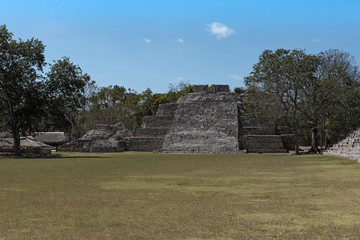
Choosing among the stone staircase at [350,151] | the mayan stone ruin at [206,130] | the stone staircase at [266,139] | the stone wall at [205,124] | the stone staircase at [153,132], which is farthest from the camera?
the stone staircase at [153,132]

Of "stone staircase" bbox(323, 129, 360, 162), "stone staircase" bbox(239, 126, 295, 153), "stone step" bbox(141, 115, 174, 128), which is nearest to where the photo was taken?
"stone staircase" bbox(323, 129, 360, 162)

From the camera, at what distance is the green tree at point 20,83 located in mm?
28984

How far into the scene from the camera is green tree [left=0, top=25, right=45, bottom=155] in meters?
29.0

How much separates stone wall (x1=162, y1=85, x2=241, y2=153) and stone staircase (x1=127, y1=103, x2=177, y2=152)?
101 centimetres

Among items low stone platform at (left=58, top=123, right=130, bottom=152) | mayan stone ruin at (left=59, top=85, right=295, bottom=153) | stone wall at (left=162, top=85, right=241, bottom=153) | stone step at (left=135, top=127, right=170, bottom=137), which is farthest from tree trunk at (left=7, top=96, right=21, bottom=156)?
stone step at (left=135, top=127, right=170, bottom=137)

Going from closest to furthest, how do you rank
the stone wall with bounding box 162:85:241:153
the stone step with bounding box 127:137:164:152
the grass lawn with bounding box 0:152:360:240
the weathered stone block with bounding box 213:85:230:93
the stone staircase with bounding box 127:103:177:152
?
1. the grass lawn with bounding box 0:152:360:240
2. the stone wall with bounding box 162:85:241:153
3. the stone step with bounding box 127:137:164:152
4. the stone staircase with bounding box 127:103:177:152
5. the weathered stone block with bounding box 213:85:230:93

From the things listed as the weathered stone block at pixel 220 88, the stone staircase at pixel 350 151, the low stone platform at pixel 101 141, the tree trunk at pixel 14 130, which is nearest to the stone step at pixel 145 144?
the low stone platform at pixel 101 141

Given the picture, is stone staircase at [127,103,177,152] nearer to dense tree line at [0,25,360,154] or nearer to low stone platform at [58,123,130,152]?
low stone platform at [58,123,130,152]

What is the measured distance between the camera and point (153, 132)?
42500mm

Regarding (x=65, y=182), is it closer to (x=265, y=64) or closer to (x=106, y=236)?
(x=106, y=236)

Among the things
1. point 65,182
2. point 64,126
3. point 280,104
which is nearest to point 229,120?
point 280,104

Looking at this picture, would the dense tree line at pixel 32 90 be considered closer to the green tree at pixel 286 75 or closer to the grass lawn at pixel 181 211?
the green tree at pixel 286 75

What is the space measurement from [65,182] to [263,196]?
533 centimetres

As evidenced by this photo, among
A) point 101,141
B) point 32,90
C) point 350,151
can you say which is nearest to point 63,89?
point 32,90
